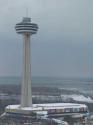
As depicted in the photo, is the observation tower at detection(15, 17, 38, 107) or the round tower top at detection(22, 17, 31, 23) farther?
the round tower top at detection(22, 17, 31, 23)

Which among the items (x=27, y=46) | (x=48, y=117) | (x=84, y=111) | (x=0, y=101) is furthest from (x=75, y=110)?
(x=0, y=101)

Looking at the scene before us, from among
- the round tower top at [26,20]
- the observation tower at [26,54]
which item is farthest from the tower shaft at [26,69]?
the round tower top at [26,20]

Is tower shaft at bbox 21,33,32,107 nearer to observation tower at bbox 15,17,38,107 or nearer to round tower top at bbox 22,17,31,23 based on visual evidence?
observation tower at bbox 15,17,38,107

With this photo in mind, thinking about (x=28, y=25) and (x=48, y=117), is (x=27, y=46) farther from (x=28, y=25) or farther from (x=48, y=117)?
(x=48, y=117)

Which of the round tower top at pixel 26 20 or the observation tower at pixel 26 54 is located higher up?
the round tower top at pixel 26 20

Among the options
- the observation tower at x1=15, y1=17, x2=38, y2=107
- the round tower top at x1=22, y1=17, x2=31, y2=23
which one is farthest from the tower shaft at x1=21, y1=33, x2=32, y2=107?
the round tower top at x1=22, y1=17, x2=31, y2=23

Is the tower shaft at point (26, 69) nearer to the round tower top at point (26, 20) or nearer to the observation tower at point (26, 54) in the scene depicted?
the observation tower at point (26, 54)

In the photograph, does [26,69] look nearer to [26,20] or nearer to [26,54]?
[26,54]

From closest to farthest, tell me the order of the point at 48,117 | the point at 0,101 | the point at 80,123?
the point at 80,123 → the point at 48,117 → the point at 0,101

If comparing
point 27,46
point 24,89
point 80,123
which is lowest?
point 80,123
